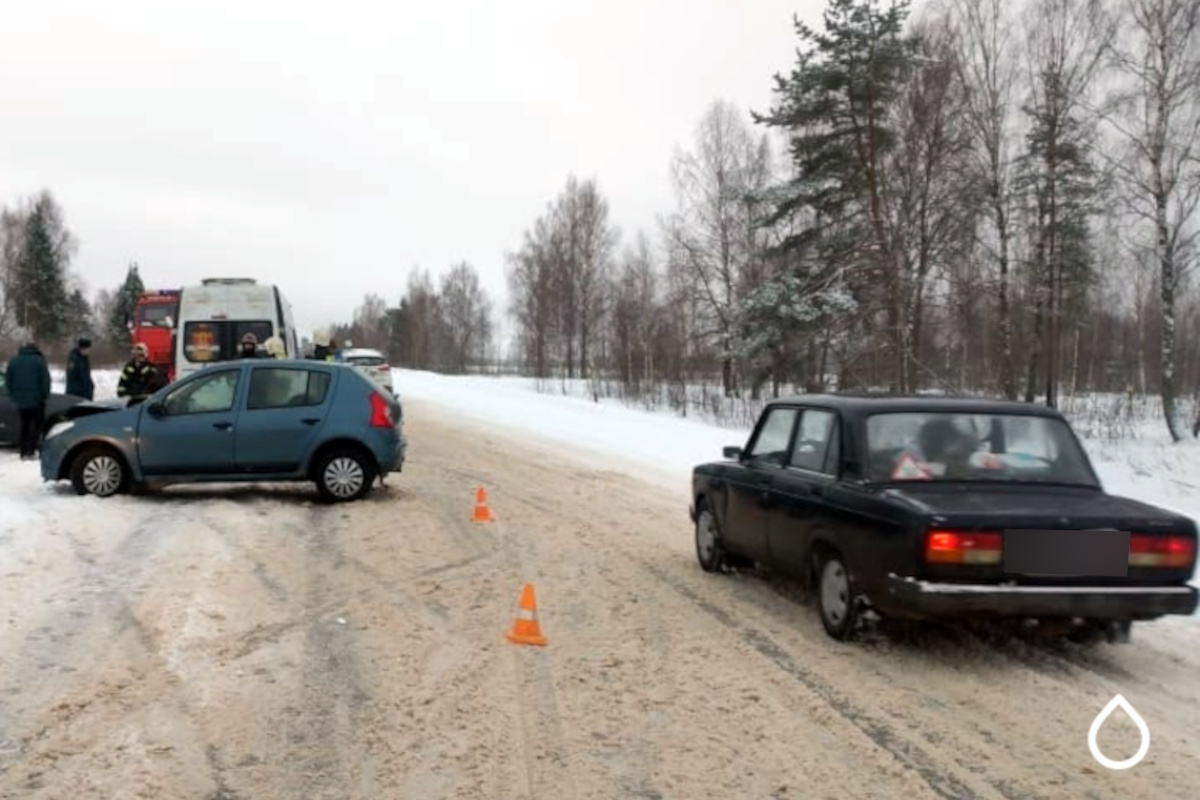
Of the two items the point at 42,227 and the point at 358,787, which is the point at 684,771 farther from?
the point at 42,227

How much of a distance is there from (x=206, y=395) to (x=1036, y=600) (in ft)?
29.7

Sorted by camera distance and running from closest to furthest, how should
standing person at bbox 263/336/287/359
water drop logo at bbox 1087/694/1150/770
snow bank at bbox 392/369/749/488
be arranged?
water drop logo at bbox 1087/694/1150/770
standing person at bbox 263/336/287/359
snow bank at bbox 392/369/749/488

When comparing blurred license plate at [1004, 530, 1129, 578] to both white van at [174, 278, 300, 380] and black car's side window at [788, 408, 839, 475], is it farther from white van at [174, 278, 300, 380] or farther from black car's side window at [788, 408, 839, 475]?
white van at [174, 278, 300, 380]

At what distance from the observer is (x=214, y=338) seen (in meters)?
18.4

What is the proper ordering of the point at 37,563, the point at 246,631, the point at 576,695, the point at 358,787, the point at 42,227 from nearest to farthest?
the point at 358,787
the point at 576,695
the point at 246,631
the point at 37,563
the point at 42,227

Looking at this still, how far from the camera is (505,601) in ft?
23.6

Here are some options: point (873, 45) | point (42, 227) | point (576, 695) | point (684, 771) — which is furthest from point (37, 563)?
point (42, 227)

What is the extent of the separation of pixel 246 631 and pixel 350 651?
0.80 meters

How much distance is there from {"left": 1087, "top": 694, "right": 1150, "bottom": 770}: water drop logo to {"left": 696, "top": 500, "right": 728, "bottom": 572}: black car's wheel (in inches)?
133

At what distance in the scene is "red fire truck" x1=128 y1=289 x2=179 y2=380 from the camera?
25.9m

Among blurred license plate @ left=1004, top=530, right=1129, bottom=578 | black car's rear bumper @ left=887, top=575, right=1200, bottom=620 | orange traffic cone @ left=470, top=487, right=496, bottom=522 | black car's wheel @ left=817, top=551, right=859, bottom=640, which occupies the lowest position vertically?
orange traffic cone @ left=470, top=487, right=496, bottom=522

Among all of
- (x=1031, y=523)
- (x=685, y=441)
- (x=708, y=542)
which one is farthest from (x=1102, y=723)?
(x=685, y=441)

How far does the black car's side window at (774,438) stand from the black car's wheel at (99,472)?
725 cm

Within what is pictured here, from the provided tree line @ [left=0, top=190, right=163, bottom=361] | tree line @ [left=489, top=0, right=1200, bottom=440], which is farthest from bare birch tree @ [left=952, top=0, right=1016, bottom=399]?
tree line @ [left=0, top=190, right=163, bottom=361]
